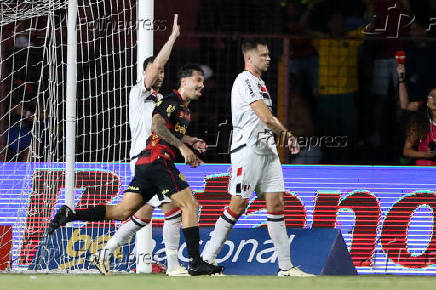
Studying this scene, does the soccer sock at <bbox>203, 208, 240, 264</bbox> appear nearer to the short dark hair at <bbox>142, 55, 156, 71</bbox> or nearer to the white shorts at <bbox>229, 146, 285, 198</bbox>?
the white shorts at <bbox>229, 146, 285, 198</bbox>

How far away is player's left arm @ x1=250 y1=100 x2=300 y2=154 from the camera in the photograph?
868 cm

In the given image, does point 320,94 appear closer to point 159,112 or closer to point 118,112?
point 118,112

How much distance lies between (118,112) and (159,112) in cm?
188

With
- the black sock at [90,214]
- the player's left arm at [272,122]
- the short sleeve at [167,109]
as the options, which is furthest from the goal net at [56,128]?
the player's left arm at [272,122]

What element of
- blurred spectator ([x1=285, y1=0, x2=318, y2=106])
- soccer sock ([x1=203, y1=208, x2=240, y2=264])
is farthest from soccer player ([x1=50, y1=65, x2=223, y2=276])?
blurred spectator ([x1=285, y1=0, x2=318, y2=106])

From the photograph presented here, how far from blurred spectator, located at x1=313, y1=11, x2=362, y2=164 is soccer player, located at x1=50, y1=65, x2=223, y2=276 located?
3.04 metres

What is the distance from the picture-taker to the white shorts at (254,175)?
9.07 metres

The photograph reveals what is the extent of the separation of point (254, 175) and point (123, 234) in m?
1.24

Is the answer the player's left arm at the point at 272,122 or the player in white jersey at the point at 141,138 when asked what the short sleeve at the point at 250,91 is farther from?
the player in white jersey at the point at 141,138

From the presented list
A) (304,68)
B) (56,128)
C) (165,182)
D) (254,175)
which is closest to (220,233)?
(254,175)

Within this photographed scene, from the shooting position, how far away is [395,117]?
39.8 ft

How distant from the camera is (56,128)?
10438 millimetres

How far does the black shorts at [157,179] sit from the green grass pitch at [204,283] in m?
0.87

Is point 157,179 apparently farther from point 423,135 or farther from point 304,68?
point 304,68
